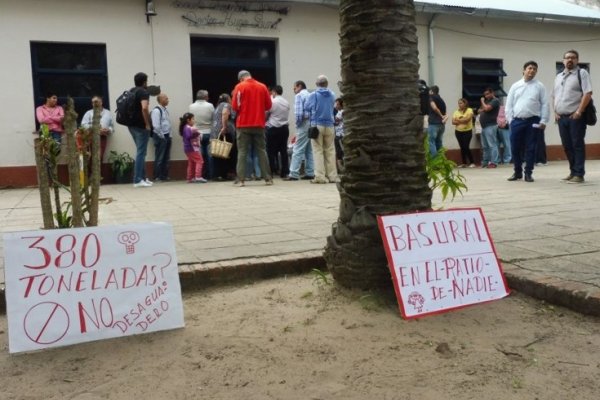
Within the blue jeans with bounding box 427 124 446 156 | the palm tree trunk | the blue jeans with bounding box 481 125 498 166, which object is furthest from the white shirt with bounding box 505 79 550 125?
the palm tree trunk

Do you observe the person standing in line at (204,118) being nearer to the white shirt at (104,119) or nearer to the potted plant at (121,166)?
the potted plant at (121,166)

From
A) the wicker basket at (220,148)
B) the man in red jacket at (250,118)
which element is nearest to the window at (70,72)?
the wicker basket at (220,148)

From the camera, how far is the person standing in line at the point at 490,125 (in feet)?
46.3

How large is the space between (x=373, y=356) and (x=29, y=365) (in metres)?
1.70

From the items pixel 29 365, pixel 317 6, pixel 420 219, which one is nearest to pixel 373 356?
pixel 420 219

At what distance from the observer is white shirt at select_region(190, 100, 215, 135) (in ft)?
38.2

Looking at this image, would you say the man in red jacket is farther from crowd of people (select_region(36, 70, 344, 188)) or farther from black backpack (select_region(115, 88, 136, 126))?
black backpack (select_region(115, 88, 136, 126))

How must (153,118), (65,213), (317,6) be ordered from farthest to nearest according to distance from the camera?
(317,6)
(153,118)
(65,213)

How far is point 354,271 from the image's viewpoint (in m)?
3.50

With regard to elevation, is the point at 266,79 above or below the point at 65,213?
above

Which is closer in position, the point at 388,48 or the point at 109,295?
the point at 109,295

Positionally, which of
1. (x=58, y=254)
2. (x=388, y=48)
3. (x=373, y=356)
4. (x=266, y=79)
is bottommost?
(x=373, y=356)

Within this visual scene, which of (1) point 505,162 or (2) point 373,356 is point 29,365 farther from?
(1) point 505,162

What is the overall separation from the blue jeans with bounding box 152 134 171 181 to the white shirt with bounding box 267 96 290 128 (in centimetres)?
217
